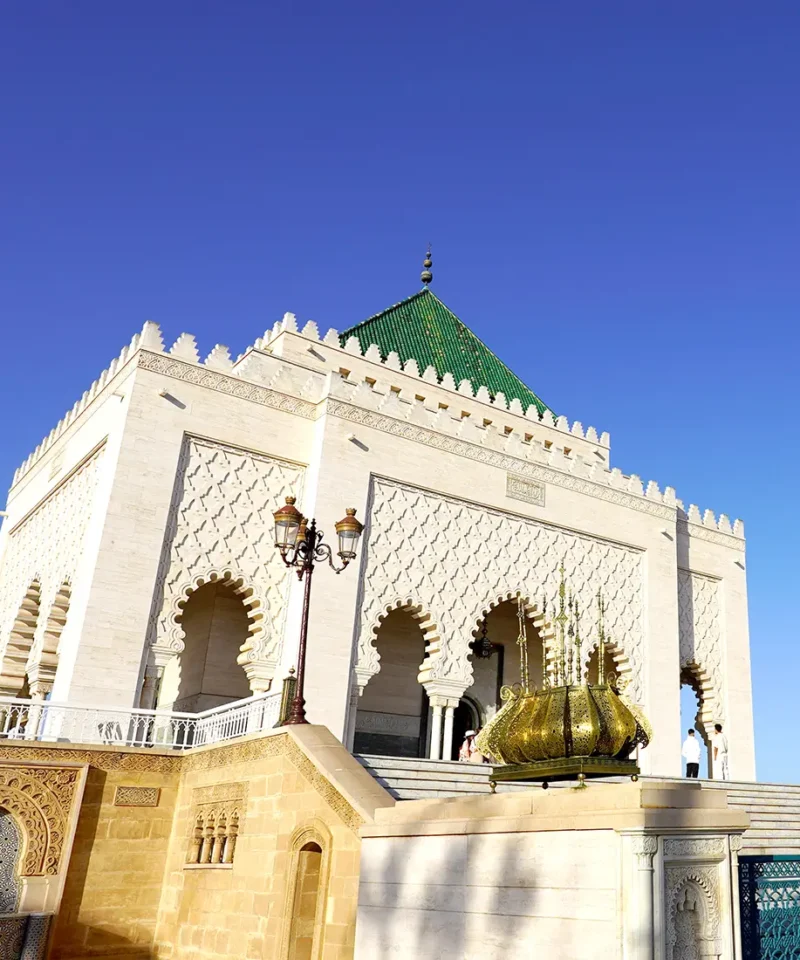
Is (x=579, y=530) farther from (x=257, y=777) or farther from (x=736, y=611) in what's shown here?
(x=257, y=777)

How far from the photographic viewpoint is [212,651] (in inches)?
452

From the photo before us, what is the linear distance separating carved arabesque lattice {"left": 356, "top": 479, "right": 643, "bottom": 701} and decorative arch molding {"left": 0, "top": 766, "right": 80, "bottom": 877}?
3.73 metres

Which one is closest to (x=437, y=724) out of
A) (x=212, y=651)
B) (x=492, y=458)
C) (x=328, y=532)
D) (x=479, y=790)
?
(x=479, y=790)

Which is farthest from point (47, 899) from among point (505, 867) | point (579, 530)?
point (579, 530)

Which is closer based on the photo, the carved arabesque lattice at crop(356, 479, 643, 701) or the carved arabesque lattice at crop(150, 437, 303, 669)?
the carved arabesque lattice at crop(150, 437, 303, 669)

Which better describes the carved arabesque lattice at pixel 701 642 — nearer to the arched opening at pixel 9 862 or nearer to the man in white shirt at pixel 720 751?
the man in white shirt at pixel 720 751

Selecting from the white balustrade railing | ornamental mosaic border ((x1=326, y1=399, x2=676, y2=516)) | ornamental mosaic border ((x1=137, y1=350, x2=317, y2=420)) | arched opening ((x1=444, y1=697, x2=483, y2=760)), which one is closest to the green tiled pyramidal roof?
ornamental mosaic border ((x1=326, y1=399, x2=676, y2=516))

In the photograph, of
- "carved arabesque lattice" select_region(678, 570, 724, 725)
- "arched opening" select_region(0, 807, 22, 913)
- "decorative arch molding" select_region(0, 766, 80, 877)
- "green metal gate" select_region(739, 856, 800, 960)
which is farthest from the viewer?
"carved arabesque lattice" select_region(678, 570, 724, 725)

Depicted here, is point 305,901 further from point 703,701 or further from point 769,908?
point 703,701

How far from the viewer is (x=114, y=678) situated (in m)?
8.75

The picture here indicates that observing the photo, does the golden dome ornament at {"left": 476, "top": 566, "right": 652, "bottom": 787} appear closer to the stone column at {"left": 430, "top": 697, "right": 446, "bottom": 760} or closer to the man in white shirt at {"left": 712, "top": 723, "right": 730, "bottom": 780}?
the stone column at {"left": 430, "top": 697, "right": 446, "bottom": 760}

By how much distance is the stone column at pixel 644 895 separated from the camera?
335 cm

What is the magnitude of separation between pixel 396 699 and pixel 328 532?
3376 millimetres

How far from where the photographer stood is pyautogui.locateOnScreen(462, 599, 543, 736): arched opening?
514 inches
